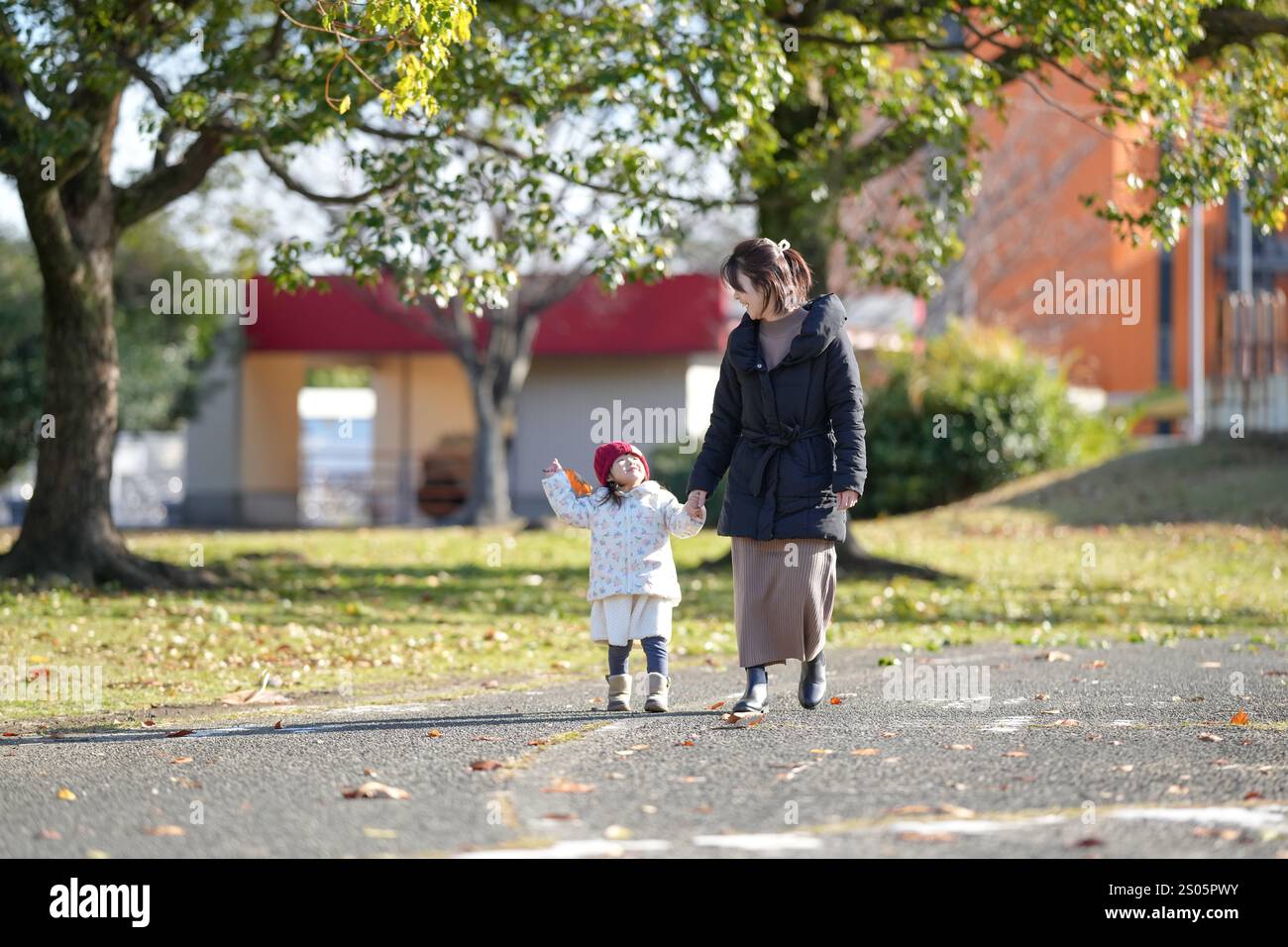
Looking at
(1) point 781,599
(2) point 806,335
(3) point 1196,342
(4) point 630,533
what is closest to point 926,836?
(1) point 781,599

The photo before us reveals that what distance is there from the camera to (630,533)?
7.45 meters

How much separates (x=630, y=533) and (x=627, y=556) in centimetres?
11

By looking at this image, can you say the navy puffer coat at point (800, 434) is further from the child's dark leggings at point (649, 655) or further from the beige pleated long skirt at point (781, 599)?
the child's dark leggings at point (649, 655)

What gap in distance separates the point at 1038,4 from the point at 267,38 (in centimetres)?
615

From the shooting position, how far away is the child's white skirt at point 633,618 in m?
7.46

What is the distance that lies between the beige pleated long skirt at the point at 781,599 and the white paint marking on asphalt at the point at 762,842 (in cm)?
225

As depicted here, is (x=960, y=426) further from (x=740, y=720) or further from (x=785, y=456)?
(x=740, y=720)

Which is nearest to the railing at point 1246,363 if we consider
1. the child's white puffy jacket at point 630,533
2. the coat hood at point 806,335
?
the child's white puffy jacket at point 630,533

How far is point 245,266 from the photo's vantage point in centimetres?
2112

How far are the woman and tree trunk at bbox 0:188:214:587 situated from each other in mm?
7515

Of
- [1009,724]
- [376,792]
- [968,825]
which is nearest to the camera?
[968,825]

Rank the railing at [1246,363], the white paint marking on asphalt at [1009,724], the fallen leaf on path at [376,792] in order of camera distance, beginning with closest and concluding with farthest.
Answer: the fallen leaf on path at [376,792]
the white paint marking on asphalt at [1009,724]
the railing at [1246,363]

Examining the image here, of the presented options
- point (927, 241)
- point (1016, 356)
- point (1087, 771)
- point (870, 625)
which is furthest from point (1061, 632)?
point (1016, 356)
